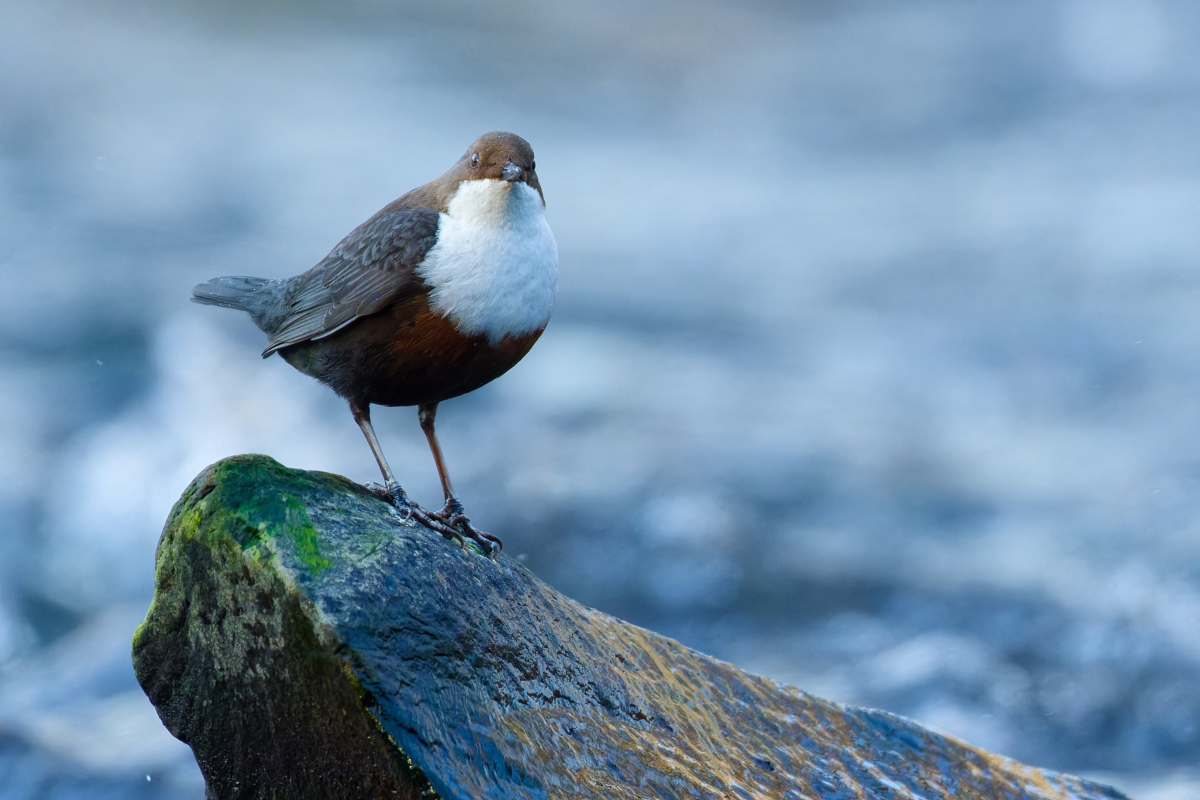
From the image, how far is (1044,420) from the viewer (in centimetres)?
1072

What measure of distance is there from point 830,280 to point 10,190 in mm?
8590

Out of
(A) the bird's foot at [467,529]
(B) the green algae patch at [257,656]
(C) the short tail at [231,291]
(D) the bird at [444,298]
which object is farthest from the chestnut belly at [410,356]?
(C) the short tail at [231,291]

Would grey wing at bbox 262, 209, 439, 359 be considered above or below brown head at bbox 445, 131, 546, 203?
below

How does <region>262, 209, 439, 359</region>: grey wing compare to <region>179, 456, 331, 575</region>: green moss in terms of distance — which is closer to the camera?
<region>179, 456, 331, 575</region>: green moss

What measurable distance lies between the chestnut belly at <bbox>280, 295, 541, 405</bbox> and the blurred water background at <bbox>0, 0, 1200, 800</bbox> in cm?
359

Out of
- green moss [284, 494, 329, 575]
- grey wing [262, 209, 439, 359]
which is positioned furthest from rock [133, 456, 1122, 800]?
Answer: grey wing [262, 209, 439, 359]

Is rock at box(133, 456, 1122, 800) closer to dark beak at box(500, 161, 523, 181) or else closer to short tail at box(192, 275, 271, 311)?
dark beak at box(500, 161, 523, 181)

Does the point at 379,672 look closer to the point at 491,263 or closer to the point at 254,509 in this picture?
the point at 254,509

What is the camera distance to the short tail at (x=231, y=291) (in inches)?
174

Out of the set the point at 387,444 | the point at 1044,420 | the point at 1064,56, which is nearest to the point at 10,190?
the point at 387,444

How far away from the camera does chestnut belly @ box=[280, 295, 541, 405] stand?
3635mm

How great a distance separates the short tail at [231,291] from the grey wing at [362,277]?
331mm

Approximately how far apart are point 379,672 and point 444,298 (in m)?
1.17

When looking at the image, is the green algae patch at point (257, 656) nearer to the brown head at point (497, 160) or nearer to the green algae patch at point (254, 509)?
the green algae patch at point (254, 509)
